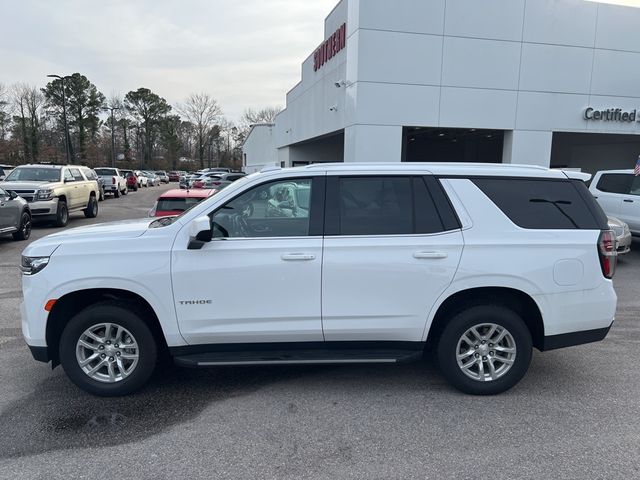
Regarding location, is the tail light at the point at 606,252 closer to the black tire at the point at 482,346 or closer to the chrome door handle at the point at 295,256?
the black tire at the point at 482,346

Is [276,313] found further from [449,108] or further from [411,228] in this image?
[449,108]

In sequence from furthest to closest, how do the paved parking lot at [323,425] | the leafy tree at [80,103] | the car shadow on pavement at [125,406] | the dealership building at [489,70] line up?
the leafy tree at [80,103]
the dealership building at [489,70]
the car shadow on pavement at [125,406]
the paved parking lot at [323,425]

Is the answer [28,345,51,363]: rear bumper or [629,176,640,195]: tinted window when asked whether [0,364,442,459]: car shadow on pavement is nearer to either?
[28,345,51,363]: rear bumper

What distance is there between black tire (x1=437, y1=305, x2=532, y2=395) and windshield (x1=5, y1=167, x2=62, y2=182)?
14.3m

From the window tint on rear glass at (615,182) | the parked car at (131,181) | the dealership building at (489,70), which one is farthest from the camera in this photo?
the parked car at (131,181)

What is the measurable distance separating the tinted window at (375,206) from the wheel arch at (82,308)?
1.72 meters

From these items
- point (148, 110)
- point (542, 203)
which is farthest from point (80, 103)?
point (542, 203)

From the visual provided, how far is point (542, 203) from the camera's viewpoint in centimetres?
404

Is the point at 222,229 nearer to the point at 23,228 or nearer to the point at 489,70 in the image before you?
the point at 23,228

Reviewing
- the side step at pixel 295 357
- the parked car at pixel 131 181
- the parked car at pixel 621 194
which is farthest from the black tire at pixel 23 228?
the parked car at pixel 131 181

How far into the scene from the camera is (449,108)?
17531 mm

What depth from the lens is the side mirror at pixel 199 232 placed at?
3549 millimetres

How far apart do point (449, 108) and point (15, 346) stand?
52.3 feet

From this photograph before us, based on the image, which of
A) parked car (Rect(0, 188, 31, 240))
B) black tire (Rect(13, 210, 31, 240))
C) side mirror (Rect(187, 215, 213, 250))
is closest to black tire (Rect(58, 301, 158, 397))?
side mirror (Rect(187, 215, 213, 250))
